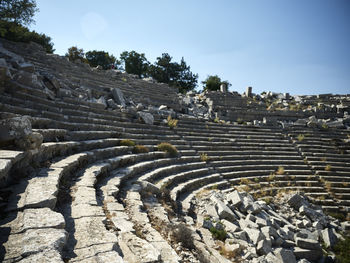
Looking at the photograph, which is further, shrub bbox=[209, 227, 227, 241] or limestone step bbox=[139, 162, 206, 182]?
limestone step bbox=[139, 162, 206, 182]

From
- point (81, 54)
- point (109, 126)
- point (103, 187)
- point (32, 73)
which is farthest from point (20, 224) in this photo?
point (81, 54)

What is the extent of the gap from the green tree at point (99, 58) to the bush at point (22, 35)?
7.81 m

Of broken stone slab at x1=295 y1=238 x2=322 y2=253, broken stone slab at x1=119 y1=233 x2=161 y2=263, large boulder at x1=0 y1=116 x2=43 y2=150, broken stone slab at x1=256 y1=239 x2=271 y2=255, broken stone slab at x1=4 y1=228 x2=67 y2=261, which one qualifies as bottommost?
broken stone slab at x1=295 y1=238 x2=322 y2=253

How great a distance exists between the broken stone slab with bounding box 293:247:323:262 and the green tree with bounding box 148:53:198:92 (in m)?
33.8

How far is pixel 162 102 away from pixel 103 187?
45.2 feet

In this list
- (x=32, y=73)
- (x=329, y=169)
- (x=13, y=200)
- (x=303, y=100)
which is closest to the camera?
(x=13, y=200)

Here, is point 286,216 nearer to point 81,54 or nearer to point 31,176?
point 31,176

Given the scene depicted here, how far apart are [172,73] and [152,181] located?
1365 inches

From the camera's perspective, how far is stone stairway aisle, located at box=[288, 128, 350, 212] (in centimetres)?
1108

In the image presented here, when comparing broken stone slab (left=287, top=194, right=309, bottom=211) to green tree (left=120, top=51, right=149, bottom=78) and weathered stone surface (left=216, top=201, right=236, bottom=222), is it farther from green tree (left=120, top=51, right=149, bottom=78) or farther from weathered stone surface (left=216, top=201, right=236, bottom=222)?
green tree (left=120, top=51, right=149, bottom=78)

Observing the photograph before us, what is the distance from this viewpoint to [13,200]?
2.80 metres

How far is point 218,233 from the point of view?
5504mm

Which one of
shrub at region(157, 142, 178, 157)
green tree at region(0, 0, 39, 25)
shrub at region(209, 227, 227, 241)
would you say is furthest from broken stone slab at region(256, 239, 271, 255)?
green tree at region(0, 0, 39, 25)

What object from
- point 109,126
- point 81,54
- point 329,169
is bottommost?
point 329,169
